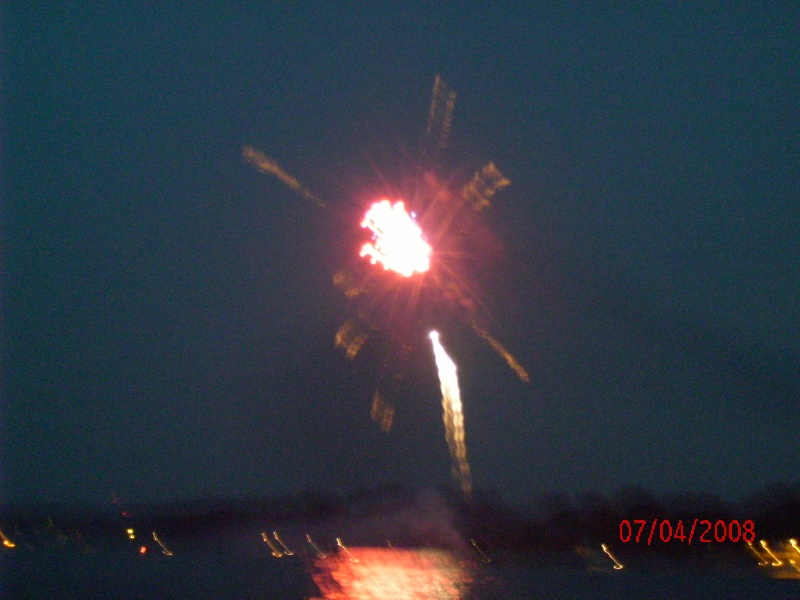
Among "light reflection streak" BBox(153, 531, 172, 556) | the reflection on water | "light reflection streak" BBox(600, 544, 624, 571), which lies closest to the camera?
the reflection on water

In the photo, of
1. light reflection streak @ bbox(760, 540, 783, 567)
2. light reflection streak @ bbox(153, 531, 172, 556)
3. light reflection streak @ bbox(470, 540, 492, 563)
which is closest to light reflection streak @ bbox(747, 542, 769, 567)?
light reflection streak @ bbox(760, 540, 783, 567)

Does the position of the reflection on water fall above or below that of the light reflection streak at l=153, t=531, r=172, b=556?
below

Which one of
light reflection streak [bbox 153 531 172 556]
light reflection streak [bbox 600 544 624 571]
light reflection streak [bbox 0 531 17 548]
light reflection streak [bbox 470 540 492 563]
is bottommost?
light reflection streak [bbox 600 544 624 571]

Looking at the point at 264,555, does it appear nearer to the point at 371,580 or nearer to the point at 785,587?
the point at 371,580

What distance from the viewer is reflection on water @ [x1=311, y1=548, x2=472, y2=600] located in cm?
2556

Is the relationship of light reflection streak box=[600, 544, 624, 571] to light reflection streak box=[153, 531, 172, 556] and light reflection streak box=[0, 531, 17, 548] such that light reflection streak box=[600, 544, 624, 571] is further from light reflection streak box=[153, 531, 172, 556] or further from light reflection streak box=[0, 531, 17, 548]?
light reflection streak box=[0, 531, 17, 548]

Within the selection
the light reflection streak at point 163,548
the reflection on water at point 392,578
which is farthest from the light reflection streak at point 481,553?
the light reflection streak at point 163,548

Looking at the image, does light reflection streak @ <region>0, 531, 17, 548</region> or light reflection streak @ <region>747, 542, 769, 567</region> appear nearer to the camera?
light reflection streak @ <region>747, 542, 769, 567</region>

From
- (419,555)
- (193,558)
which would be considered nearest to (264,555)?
(193,558)

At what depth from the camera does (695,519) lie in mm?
40219

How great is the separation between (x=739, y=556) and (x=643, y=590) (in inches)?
580

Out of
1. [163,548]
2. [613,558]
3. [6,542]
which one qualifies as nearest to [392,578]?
[613,558]

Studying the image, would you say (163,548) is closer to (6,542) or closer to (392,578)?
(6,542)

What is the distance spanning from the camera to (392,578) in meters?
32.5
